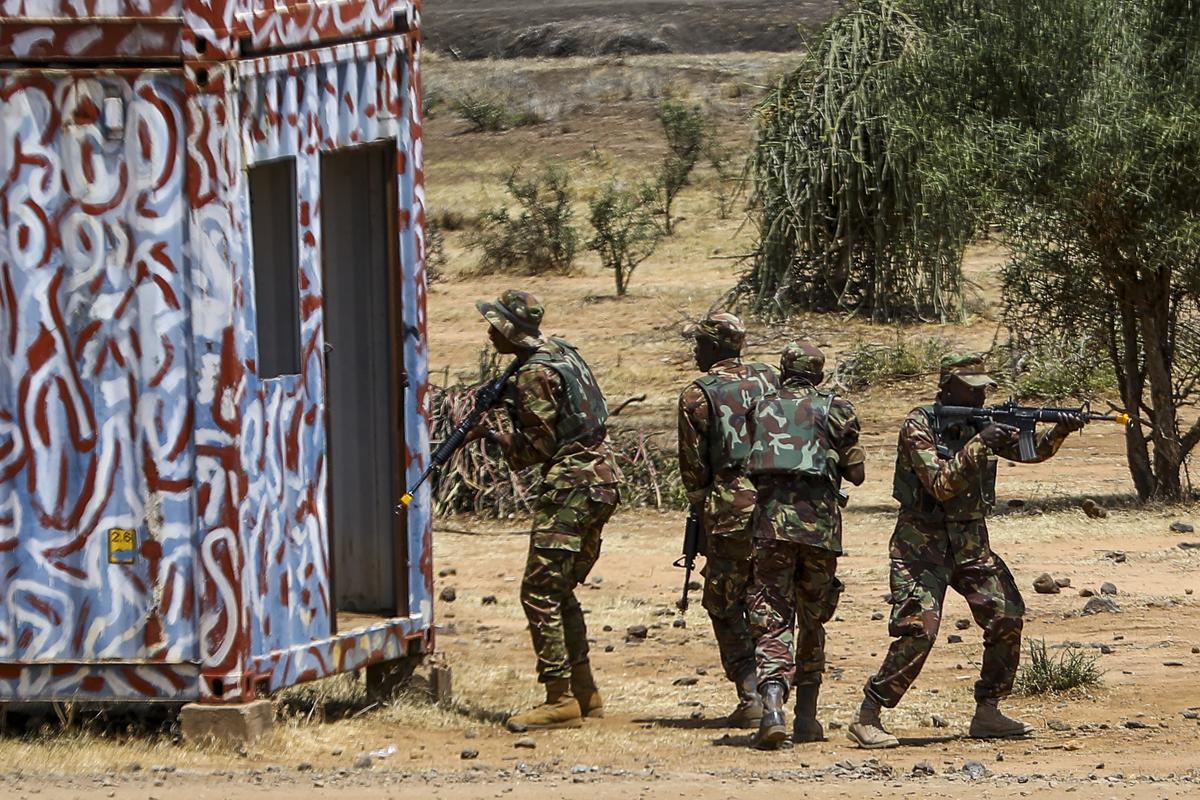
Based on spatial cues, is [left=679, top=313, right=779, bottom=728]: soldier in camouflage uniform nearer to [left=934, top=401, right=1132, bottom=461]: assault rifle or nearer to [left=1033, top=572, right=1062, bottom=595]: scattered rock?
[left=934, top=401, right=1132, bottom=461]: assault rifle

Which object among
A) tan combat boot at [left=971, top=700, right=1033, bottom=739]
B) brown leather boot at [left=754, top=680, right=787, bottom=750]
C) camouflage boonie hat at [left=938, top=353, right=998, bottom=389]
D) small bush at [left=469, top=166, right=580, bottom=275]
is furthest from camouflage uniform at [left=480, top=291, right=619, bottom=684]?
small bush at [left=469, top=166, right=580, bottom=275]

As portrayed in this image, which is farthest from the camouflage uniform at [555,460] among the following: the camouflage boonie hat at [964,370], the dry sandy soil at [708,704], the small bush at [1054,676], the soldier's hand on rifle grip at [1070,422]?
the small bush at [1054,676]

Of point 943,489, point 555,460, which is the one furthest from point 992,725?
point 555,460

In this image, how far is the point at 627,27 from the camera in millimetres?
49719

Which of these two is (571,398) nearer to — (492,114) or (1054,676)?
(1054,676)

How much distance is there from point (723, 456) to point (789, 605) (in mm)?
699

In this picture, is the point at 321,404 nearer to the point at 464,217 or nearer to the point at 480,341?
the point at 480,341

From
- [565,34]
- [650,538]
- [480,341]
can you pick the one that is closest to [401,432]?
[650,538]

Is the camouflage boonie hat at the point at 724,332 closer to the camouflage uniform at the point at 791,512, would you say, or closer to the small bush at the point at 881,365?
the camouflage uniform at the point at 791,512

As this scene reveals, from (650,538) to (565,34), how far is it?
121 feet

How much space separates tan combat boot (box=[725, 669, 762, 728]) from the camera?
9016mm

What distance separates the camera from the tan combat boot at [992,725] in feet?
28.1

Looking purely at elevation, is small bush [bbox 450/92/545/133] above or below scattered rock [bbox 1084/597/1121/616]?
above

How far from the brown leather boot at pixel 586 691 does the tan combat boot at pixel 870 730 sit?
1247 millimetres
